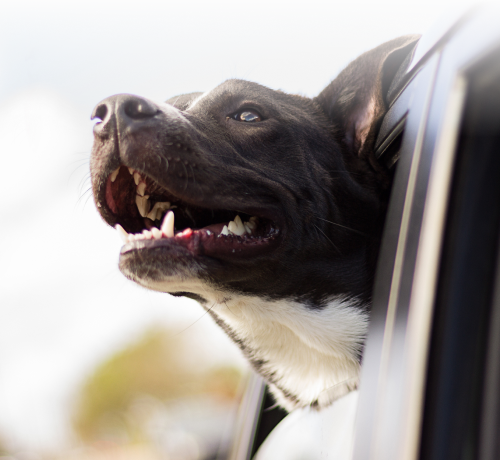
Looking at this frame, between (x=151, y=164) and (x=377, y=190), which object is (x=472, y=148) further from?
(x=151, y=164)

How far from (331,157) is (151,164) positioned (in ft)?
3.12

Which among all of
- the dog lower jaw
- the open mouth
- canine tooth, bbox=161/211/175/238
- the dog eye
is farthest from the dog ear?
canine tooth, bbox=161/211/175/238

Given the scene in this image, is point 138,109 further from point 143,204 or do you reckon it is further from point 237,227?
point 237,227

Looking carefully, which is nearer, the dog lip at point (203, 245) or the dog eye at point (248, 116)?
the dog lip at point (203, 245)

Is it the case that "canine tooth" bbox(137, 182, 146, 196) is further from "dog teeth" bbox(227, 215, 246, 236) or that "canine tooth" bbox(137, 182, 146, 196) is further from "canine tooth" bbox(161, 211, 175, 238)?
"dog teeth" bbox(227, 215, 246, 236)

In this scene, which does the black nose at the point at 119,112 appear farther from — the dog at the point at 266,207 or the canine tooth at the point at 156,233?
the canine tooth at the point at 156,233

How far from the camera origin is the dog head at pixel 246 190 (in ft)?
6.32

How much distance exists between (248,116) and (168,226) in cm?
73

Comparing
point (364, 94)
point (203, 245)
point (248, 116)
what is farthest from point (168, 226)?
point (364, 94)

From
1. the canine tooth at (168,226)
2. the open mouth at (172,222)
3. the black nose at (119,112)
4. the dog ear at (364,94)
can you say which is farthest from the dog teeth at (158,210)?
the dog ear at (364,94)

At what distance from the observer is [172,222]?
6.49 ft

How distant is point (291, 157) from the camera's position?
2.29 meters

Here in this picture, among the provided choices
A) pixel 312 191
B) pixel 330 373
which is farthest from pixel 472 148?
pixel 330 373

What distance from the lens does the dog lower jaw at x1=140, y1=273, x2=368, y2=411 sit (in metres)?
2.13
